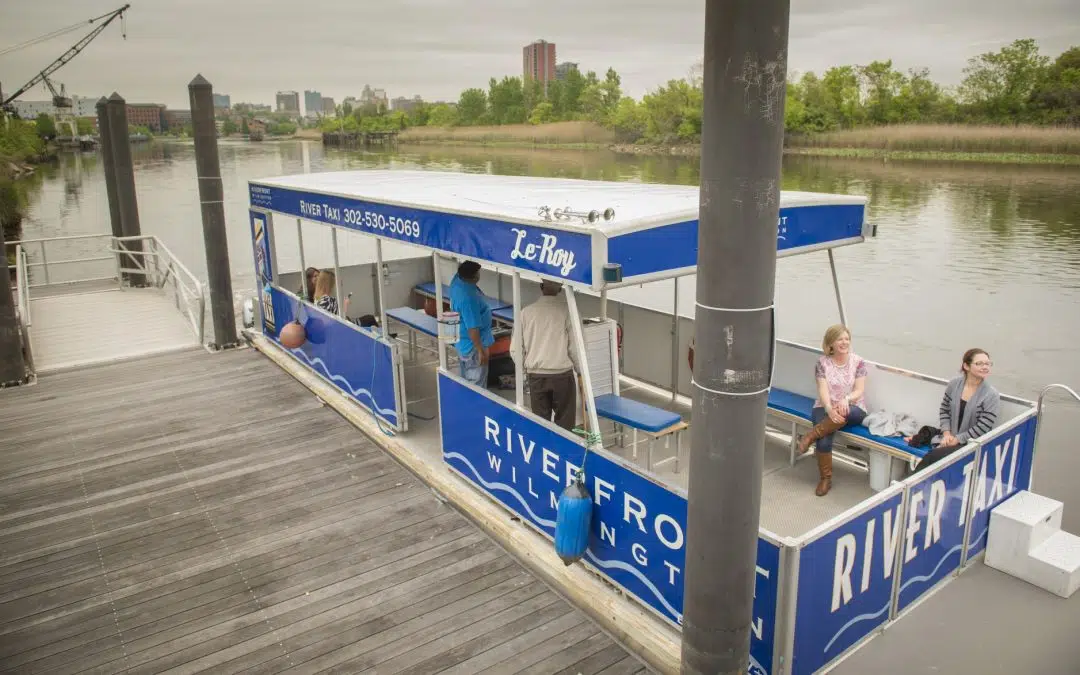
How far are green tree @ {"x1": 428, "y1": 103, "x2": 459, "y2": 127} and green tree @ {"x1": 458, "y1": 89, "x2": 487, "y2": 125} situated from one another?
114cm

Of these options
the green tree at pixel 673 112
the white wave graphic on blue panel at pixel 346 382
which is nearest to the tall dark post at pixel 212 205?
the white wave graphic on blue panel at pixel 346 382

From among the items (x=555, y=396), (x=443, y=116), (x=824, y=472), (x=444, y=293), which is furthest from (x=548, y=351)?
(x=443, y=116)

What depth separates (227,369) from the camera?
433 inches

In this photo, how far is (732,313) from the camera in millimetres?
3283

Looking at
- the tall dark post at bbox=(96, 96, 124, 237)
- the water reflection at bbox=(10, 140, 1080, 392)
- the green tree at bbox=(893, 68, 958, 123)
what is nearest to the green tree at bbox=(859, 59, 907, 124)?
the green tree at bbox=(893, 68, 958, 123)

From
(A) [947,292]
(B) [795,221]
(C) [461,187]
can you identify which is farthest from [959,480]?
(A) [947,292]

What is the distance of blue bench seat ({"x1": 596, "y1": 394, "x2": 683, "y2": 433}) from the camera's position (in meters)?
6.12

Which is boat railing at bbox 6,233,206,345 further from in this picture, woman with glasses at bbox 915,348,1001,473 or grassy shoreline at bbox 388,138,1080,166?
grassy shoreline at bbox 388,138,1080,166

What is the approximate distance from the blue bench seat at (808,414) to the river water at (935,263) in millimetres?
3036

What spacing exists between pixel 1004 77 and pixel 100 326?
7584 centimetres

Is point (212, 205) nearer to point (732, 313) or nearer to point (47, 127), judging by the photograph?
point (732, 313)

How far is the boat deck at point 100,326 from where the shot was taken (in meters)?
11.8

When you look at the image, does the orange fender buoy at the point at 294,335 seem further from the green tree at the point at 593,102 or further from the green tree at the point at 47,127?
the green tree at the point at 47,127

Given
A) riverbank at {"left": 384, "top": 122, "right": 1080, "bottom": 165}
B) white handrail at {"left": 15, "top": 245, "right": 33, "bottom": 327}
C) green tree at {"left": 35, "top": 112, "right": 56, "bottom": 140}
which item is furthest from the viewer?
green tree at {"left": 35, "top": 112, "right": 56, "bottom": 140}
